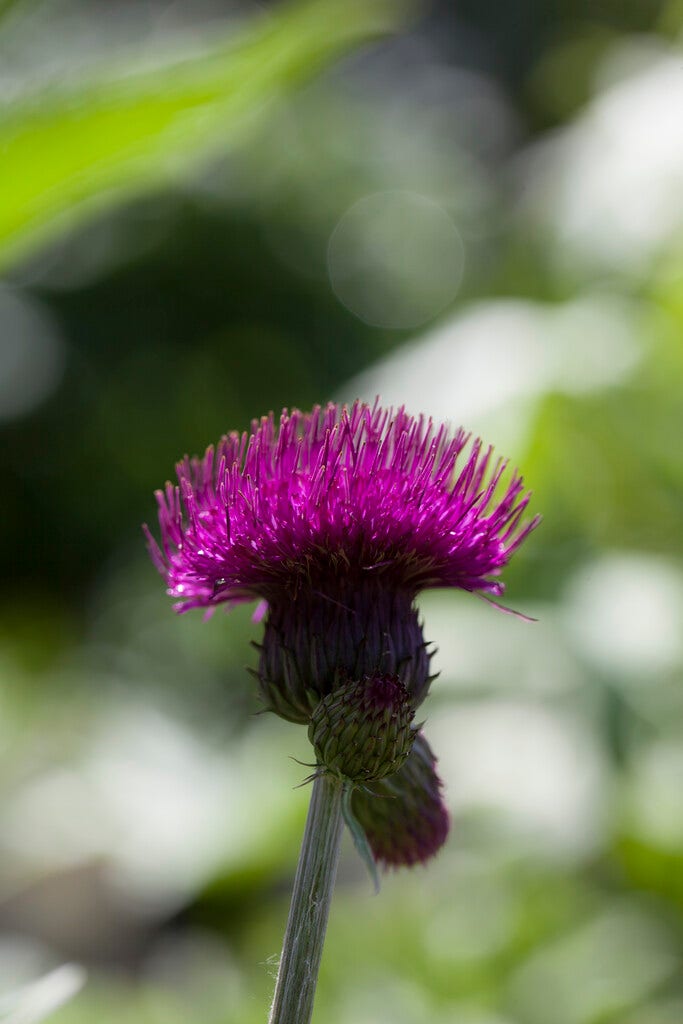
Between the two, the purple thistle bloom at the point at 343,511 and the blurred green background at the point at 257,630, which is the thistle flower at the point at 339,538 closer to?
the purple thistle bloom at the point at 343,511

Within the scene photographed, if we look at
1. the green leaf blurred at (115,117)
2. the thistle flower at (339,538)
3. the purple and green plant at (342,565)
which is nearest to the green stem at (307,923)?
the purple and green plant at (342,565)

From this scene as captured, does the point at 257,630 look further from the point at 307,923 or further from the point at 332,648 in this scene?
the point at 307,923

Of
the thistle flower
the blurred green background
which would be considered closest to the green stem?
the thistle flower

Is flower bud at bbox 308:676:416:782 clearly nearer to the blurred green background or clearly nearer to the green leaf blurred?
the blurred green background

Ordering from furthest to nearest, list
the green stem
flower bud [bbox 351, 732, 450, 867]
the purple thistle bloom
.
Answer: flower bud [bbox 351, 732, 450, 867] → the purple thistle bloom → the green stem

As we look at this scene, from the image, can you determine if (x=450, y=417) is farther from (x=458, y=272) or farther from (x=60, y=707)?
(x=458, y=272)

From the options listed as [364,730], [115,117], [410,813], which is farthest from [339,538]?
[115,117]
